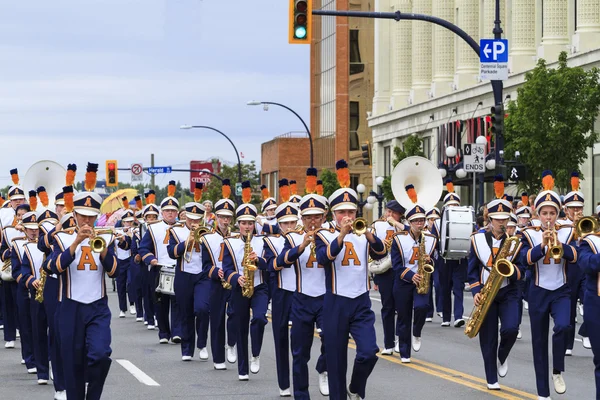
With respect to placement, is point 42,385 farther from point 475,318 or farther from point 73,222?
point 475,318

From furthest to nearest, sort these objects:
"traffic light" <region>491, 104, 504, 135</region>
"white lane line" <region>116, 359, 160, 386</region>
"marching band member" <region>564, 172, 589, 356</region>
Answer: "traffic light" <region>491, 104, 504, 135</region> < "white lane line" <region>116, 359, 160, 386</region> < "marching band member" <region>564, 172, 589, 356</region>

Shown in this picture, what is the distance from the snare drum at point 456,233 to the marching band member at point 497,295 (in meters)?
8.47

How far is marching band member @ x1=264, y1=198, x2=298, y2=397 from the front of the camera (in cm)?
1334

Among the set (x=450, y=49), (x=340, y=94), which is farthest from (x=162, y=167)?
(x=450, y=49)

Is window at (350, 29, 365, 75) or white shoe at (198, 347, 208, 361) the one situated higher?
window at (350, 29, 365, 75)

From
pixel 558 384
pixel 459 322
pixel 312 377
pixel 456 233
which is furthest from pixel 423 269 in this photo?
pixel 456 233

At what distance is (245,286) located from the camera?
14820 mm

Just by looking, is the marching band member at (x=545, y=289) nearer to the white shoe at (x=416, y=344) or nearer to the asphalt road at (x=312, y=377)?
the asphalt road at (x=312, y=377)

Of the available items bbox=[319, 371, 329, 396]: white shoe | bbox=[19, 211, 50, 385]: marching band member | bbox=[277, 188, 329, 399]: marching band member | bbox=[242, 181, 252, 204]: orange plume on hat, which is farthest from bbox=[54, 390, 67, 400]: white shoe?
bbox=[242, 181, 252, 204]: orange plume on hat

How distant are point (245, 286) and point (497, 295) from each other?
9.76 ft

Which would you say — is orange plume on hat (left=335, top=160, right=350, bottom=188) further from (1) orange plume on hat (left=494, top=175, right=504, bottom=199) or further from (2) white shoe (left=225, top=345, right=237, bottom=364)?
(2) white shoe (left=225, top=345, right=237, bottom=364)

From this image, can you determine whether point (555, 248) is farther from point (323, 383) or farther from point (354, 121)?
point (354, 121)

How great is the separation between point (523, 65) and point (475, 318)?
36.3 meters

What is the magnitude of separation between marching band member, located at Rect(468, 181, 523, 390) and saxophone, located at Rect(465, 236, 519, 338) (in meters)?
0.04
